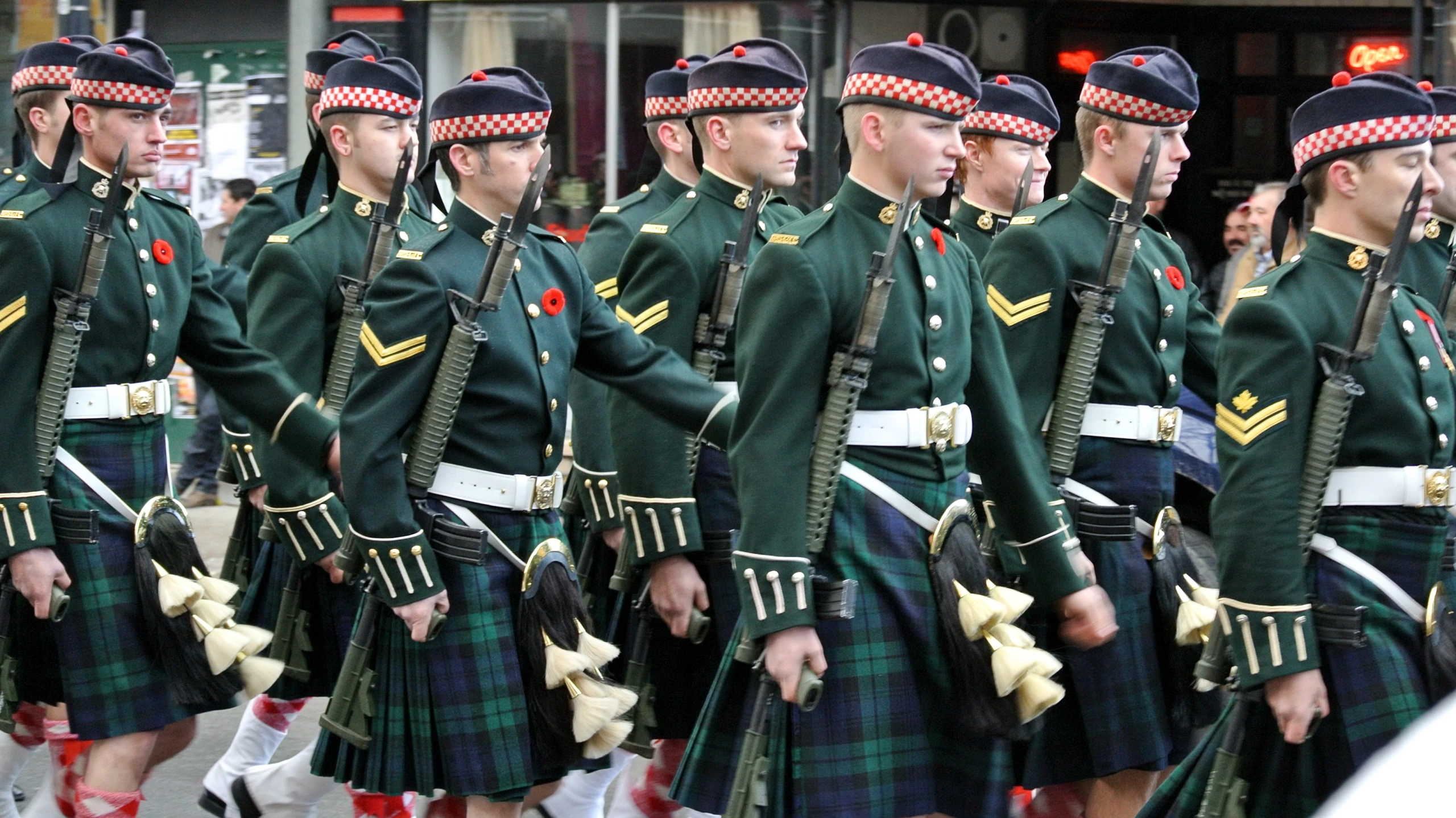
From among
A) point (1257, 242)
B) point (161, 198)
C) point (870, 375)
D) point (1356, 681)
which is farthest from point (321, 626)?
point (1257, 242)

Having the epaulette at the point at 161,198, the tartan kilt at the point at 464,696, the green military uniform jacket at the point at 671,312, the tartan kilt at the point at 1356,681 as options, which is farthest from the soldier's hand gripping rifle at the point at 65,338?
the tartan kilt at the point at 1356,681

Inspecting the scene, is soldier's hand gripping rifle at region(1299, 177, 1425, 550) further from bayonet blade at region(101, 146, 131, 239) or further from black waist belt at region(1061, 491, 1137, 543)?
bayonet blade at region(101, 146, 131, 239)

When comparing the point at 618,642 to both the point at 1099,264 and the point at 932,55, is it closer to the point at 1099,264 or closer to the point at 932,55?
the point at 1099,264

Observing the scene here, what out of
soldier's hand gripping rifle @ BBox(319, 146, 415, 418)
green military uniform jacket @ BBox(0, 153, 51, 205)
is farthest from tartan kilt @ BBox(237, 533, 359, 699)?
green military uniform jacket @ BBox(0, 153, 51, 205)

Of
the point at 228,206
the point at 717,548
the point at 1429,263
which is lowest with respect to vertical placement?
the point at 717,548

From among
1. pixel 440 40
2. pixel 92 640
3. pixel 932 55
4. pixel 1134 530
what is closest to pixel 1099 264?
pixel 1134 530

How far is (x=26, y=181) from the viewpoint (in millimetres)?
5316

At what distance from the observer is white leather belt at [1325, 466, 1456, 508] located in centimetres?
409

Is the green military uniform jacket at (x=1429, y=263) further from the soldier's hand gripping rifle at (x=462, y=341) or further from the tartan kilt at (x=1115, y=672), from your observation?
the soldier's hand gripping rifle at (x=462, y=341)

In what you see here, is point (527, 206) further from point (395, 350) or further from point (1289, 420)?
point (1289, 420)

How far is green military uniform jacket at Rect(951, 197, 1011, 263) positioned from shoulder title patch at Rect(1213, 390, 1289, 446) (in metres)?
1.95

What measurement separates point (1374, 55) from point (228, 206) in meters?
6.14

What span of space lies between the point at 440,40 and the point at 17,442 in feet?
20.7

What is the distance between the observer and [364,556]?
4566 millimetres
